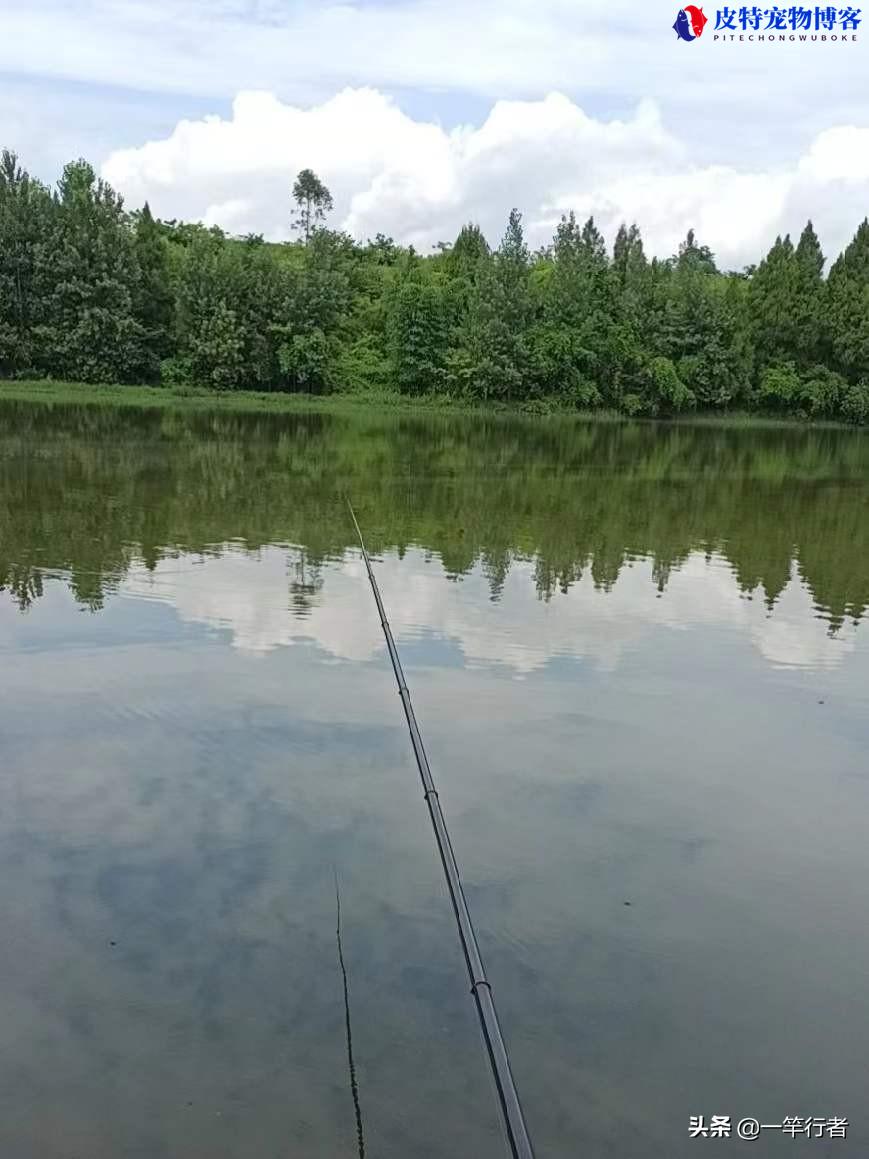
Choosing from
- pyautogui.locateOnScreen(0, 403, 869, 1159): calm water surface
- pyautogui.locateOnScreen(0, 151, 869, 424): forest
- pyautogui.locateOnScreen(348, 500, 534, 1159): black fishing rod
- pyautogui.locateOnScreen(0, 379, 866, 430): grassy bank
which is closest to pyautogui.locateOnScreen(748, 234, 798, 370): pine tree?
pyautogui.locateOnScreen(0, 151, 869, 424): forest

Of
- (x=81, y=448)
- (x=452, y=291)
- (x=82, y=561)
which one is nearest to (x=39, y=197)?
(x=452, y=291)

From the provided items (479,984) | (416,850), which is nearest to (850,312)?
(416,850)

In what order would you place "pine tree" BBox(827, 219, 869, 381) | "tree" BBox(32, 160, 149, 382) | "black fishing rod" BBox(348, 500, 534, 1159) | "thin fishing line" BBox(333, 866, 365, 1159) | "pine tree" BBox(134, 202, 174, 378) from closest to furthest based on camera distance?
"black fishing rod" BBox(348, 500, 534, 1159)
"thin fishing line" BBox(333, 866, 365, 1159)
"tree" BBox(32, 160, 149, 382)
"pine tree" BBox(134, 202, 174, 378)
"pine tree" BBox(827, 219, 869, 381)

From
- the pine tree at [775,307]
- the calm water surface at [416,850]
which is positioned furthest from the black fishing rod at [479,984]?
the pine tree at [775,307]

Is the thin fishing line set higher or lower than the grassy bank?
lower

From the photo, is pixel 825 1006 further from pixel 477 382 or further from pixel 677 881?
pixel 477 382

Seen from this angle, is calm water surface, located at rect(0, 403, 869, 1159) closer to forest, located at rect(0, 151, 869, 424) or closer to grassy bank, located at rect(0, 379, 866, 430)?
grassy bank, located at rect(0, 379, 866, 430)

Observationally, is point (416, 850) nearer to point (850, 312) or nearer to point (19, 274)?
point (19, 274)

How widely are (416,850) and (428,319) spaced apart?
43.5m

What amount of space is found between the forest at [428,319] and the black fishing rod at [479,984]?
Result: 131 feet

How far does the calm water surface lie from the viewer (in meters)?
3.38

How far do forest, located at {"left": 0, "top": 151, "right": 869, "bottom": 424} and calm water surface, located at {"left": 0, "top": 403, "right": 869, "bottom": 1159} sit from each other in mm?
34061

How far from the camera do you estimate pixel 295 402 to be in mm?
42969

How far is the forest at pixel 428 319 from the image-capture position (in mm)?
42562
